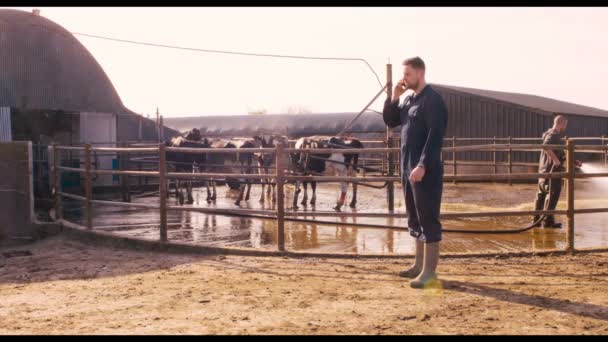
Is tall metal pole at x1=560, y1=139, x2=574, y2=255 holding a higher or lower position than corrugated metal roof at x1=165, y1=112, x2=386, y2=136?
lower

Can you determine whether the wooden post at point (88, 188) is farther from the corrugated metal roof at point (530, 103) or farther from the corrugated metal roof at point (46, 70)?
the corrugated metal roof at point (530, 103)

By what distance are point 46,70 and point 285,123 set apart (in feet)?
69.9

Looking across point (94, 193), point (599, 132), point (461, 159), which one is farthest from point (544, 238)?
point (599, 132)

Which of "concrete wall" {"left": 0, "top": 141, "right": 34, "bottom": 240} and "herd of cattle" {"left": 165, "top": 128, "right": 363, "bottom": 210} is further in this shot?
"herd of cattle" {"left": 165, "top": 128, "right": 363, "bottom": 210}

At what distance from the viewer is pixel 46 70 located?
20062mm

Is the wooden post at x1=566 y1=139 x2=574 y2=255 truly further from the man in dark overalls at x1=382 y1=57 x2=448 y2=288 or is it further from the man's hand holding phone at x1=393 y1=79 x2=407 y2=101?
the man's hand holding phone at x1=393 y1=79 x2=407 y2=101

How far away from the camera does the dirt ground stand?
163 inches

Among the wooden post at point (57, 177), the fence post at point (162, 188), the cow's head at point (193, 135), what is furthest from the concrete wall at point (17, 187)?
the cow's head at point (193, 135)

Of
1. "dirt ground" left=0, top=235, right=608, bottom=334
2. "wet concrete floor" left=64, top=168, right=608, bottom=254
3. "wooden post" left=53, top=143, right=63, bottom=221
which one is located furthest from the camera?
"wooden post" left=53, top=143, right=63, bottom=221

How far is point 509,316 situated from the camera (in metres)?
4.32

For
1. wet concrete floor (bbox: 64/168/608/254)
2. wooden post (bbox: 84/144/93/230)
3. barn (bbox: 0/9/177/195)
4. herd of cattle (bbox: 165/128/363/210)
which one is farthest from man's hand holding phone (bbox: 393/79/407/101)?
barn (bbox: 0/9/177/195)

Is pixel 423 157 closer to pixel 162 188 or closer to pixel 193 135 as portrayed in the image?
pixel 162 188

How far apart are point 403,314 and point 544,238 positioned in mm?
4782

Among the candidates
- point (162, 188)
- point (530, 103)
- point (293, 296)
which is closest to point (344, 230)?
point (162, 188)
